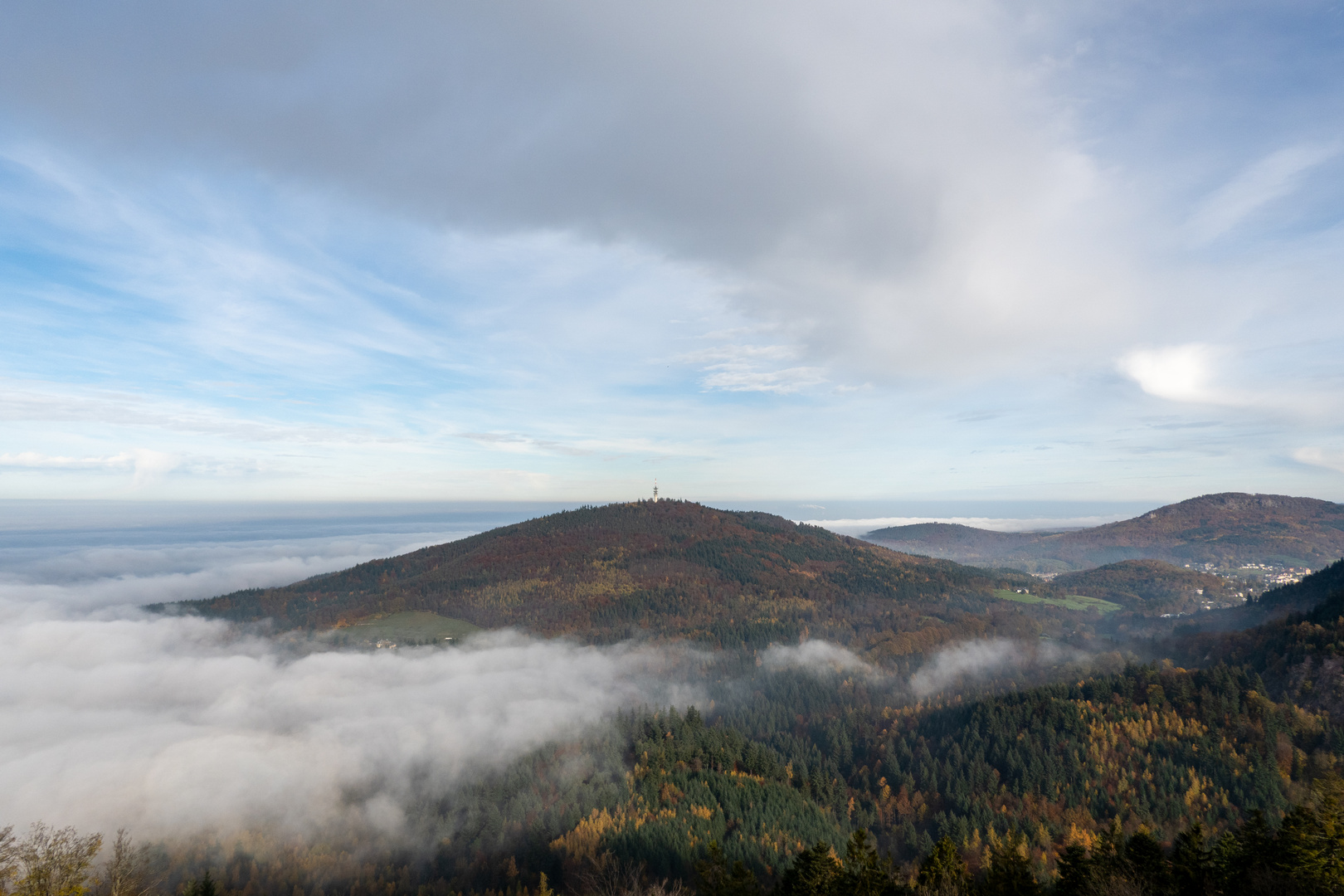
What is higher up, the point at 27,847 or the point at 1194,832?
the point at 27,847

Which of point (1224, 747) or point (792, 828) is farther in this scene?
point (1224, 747)

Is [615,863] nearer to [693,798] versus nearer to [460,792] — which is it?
[693,798]

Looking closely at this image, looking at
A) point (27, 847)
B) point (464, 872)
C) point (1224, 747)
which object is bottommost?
point (464, 872)

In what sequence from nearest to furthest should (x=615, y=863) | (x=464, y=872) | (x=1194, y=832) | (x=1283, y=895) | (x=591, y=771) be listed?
1. (x=1283, y=895)
2. (x=1194, y=832)
3. (x=615, y=863)
4. (x=464, y=872)
5. (x=591, y=771)

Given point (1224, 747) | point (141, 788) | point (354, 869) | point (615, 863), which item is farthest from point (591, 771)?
point (1224, 747)

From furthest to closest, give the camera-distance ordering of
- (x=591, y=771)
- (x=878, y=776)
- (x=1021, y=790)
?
(x=878, y=776) < (x=591, y=771) < (x=1021, y=790)

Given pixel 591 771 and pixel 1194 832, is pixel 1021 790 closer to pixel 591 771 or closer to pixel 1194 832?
pixel 1194 832

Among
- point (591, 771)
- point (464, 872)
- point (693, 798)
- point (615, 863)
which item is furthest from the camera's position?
point (591, 771)

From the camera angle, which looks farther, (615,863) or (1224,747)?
(1224,747)

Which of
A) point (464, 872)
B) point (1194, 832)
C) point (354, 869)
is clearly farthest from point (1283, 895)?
point (354, 869)
